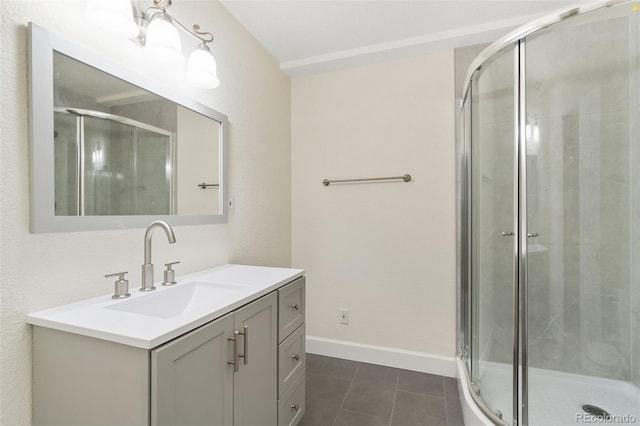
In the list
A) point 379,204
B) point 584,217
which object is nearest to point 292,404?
point 379,204

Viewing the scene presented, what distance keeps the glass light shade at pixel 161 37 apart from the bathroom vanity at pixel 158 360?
920 mm

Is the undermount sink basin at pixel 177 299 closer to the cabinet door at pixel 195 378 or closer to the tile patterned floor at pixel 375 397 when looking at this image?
the cabinet door at pixel 195 378

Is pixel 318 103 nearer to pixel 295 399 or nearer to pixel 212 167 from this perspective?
pixel 212 167

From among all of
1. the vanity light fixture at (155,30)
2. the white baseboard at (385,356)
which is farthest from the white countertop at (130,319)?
the white baseboard at (385,356)

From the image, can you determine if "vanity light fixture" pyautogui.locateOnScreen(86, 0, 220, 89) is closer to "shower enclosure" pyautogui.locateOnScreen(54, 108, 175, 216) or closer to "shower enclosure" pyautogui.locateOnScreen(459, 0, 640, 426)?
"shower enclosure" pyautogui.locateOnScreen(54, 108, 175, 216)

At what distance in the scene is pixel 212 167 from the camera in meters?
1.62

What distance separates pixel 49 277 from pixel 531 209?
207cm

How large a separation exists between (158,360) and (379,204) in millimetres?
1814

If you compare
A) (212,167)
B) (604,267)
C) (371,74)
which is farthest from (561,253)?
(212,167)

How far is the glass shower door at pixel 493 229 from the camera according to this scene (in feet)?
5.20

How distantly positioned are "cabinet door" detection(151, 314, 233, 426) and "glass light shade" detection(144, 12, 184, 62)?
1.03m

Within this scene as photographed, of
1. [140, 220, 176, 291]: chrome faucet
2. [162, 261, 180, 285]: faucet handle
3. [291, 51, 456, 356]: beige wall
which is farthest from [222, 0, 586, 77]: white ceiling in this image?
[162, 261, 180, 285]: faucet handle

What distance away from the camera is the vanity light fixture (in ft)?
3.18

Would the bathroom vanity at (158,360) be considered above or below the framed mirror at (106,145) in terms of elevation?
below
